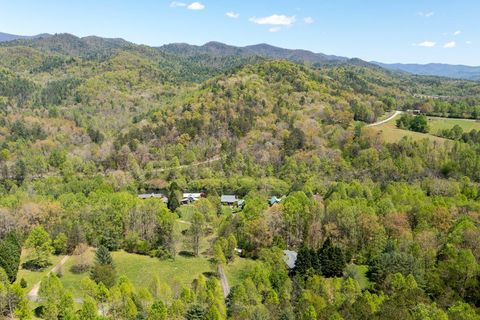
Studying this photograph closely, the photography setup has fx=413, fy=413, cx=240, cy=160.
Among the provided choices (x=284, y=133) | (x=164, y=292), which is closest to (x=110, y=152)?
(x=284, y=133)

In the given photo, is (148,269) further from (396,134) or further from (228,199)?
(396,134)

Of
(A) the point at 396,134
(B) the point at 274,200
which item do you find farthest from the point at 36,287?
(A) the point at 396,134

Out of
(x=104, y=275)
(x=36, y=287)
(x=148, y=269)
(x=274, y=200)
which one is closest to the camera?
(x=104, y=275)

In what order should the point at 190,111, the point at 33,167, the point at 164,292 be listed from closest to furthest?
the point at 164,292, the point at 33,167, the point at 190,111

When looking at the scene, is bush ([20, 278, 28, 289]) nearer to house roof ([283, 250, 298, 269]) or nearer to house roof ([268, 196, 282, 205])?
house roof ([283, 250, 298, 269])

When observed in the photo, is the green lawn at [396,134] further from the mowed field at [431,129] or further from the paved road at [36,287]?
the paved road at [36,287]

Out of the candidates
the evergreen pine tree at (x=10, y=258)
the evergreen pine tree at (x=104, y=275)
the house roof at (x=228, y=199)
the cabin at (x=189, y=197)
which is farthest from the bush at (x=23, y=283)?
the house roof at (x=228, y=199)

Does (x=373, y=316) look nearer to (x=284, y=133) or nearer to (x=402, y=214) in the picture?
(x=402, y=214)
